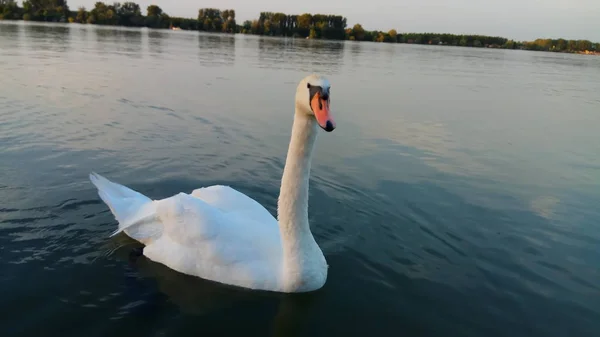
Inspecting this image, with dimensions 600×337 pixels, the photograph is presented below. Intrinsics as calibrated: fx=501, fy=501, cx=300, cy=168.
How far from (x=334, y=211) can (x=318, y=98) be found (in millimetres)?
3924

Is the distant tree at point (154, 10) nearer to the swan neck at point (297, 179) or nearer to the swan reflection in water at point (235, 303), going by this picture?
the swan reflection in water at point (235, 303)

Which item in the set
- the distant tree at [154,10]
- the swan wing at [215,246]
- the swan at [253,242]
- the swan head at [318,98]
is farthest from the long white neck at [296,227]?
the distant tree at [154,10]

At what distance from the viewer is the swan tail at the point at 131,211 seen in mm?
6199

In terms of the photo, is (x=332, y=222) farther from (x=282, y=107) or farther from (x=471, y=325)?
(x=282, y=107)

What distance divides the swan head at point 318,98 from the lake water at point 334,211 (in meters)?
2.24

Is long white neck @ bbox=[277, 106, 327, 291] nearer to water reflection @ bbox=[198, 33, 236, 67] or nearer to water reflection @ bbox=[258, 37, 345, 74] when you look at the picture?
water reflection @ bbox=[258, 37, 345, 74]

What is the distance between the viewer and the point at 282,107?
55.5 feet

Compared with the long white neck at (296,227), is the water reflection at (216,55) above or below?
above

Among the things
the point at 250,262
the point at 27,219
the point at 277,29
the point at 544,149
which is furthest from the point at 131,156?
the point at 277,29

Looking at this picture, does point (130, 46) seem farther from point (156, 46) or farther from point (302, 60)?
point (302, 60)

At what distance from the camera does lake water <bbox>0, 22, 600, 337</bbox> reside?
5.39 m

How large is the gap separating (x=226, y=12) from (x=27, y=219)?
152 m

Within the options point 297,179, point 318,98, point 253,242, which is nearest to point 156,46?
point 253,242

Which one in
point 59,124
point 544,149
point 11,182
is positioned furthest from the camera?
point 544,149
